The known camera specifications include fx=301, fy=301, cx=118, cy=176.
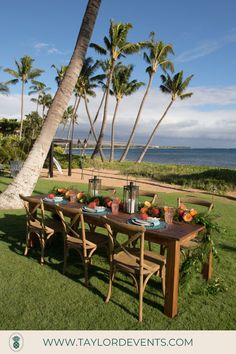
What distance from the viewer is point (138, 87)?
3112cm

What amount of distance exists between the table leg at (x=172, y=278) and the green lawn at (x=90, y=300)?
0.10 meters

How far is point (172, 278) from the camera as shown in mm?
3211

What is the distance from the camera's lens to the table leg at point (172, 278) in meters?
3.18

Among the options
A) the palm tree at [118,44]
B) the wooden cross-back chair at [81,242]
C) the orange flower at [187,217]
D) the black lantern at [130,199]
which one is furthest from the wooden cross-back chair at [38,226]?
the palm tree at [118,44]

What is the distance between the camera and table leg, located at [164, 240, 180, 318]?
3175 millimetres

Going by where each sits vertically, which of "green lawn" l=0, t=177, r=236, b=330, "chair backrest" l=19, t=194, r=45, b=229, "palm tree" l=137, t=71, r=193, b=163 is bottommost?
"green lawn" l=0, t=177, r=236, b=330

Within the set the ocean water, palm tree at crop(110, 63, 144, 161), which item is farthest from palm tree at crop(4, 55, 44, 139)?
the ocean water

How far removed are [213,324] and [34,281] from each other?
2.23 meters
